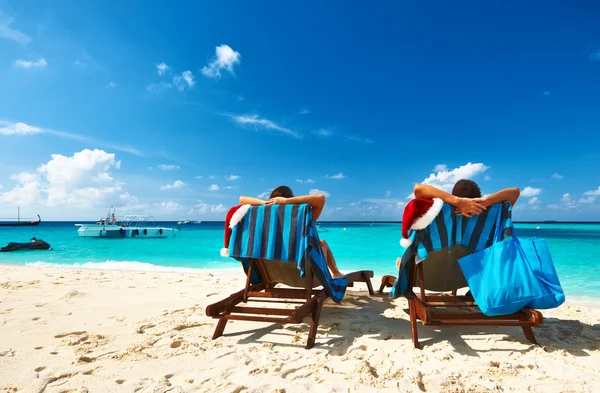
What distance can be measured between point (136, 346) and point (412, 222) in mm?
2615

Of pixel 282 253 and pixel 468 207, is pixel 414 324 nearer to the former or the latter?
pixel 468 207

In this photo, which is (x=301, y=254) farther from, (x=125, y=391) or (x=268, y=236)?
(x=125, y=391)

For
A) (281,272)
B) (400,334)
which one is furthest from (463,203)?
(281,272)

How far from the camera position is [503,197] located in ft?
9.43

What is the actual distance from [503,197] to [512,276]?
2.30ft

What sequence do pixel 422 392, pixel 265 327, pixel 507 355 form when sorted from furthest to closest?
1. pixel 265 327
2. pixel 507 355
3. pixel 422 392

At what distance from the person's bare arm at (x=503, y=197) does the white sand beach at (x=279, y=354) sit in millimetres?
1241

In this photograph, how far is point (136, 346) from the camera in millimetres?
2746

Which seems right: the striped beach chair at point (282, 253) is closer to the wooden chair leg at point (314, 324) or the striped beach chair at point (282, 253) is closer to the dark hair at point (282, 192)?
the wooden chair leg at point (314, 324)

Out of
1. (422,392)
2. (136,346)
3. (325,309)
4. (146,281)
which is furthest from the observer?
(146,281)

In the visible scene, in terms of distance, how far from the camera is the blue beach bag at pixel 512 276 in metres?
2.54

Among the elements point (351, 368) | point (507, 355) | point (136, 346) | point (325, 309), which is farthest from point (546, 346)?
point (136, 346)

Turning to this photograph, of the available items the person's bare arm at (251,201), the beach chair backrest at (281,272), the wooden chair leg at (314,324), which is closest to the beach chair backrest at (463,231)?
the wooden chair leg at (314,324)

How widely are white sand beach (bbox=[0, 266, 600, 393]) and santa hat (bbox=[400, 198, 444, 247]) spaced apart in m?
1.01
